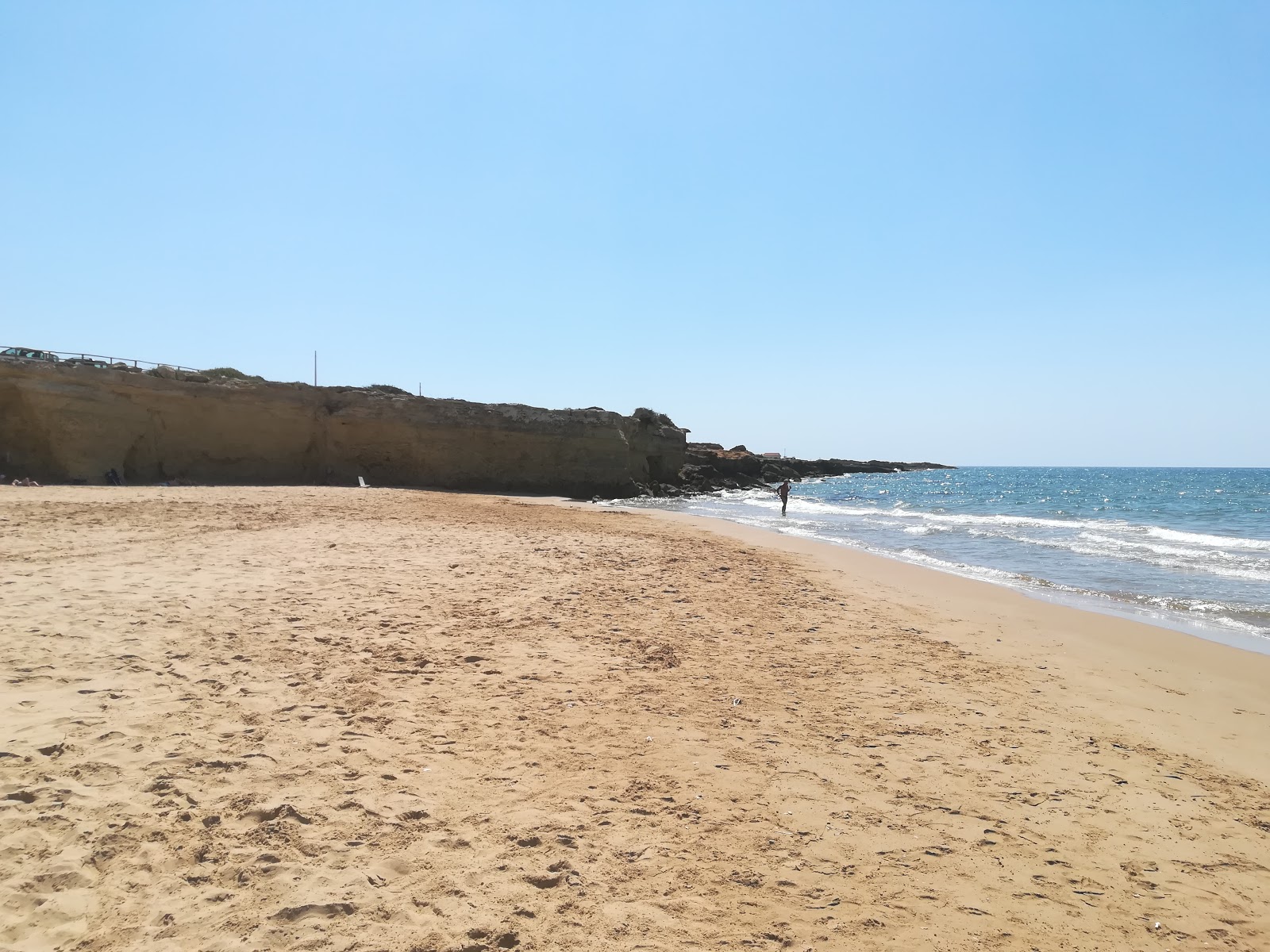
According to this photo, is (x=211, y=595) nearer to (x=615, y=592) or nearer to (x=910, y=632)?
(x=615, y=592)

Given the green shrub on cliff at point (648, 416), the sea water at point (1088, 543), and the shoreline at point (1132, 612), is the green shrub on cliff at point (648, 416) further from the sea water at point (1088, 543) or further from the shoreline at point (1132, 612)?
the shoreline at point (1132, 612)

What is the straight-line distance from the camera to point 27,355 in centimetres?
1869

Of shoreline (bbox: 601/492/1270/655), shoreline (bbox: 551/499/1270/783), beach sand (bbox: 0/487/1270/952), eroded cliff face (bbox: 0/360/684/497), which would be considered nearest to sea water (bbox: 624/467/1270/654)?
shoreline (bbox: 601/492/1270/655)

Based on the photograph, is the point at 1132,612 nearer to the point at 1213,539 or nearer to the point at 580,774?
the point at 580,774

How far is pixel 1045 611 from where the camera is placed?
9.38 metres

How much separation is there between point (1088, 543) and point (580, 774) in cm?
1891

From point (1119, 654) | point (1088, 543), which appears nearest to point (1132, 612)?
point (1119, 654)

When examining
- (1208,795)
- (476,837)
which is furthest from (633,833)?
(1208,795)

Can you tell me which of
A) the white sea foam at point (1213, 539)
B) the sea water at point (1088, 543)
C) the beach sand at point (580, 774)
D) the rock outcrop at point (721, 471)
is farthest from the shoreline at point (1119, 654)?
the rock outcrop at point (721, 471)

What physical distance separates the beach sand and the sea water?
315 cm

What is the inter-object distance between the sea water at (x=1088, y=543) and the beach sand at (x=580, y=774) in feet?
10.3

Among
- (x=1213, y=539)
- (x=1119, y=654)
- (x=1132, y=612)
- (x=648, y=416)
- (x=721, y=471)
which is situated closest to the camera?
(x=1119, y=654)

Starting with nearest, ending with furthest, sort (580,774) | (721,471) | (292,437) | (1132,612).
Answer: (580,774) < (1132,612) < (292,437) < (721,471)

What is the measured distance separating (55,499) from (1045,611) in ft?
56.7
